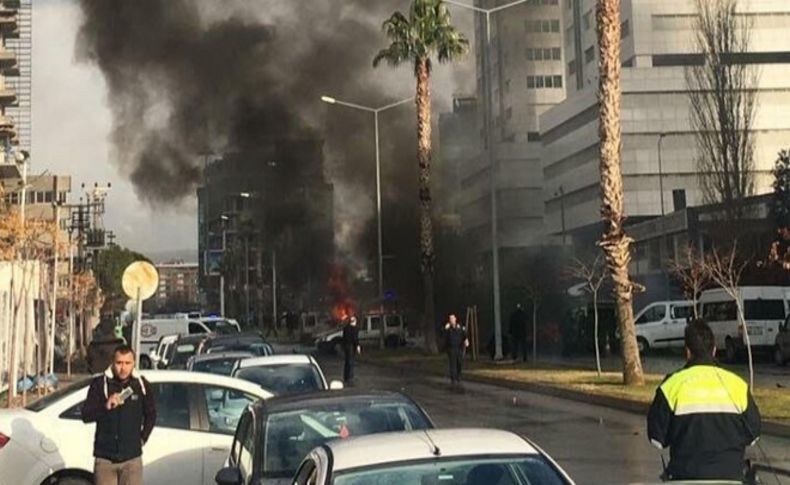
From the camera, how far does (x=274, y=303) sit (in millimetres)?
71188

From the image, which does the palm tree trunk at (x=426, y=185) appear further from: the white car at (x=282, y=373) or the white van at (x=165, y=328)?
the white car at (x=282, y=373)

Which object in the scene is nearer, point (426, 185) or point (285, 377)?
point (285, 377)

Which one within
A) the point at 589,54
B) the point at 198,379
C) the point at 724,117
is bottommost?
the point at 198,379

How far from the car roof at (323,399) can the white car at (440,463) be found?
2.08m

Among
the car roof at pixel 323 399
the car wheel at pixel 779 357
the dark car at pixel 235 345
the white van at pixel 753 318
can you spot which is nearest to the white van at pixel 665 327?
the white van at pixel 753 318

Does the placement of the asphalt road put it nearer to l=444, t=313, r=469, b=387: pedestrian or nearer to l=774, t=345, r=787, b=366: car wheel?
l=444, t=313, r=469, b=387: pedestrian

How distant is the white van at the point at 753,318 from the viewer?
26.7 meters

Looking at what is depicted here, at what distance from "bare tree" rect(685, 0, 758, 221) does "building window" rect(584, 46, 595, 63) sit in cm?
2468

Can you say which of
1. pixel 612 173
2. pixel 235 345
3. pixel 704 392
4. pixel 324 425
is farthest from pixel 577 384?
pixel 704 392

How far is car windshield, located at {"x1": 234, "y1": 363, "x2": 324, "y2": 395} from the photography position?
9875 mm

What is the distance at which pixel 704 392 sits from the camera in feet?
16.8

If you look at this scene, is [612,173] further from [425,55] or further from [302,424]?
[425,55]

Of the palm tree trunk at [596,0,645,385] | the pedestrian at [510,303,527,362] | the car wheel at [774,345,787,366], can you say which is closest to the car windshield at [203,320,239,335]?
the pedestrian at [510,303,527,362]

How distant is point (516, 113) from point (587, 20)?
11145 mm
